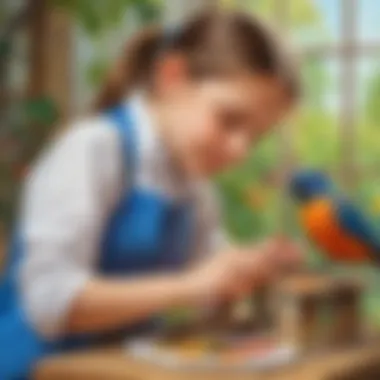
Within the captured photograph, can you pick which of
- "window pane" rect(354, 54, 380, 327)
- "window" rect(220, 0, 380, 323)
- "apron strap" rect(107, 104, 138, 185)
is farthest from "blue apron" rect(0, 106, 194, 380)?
Answer: "window pane" rect(354, 54, 380, 327)

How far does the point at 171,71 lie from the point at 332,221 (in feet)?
0.90

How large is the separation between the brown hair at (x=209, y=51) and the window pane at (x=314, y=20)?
0.09 feet

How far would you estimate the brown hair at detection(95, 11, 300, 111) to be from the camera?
56.0 inches

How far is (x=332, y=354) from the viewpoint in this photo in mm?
1368

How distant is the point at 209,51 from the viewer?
1.43 metres

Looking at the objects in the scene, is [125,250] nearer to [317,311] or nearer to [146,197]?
[146,197]

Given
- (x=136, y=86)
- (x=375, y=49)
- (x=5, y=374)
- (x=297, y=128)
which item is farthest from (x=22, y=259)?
(x=375, y=49)

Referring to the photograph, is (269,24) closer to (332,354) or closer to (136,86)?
(136,86)

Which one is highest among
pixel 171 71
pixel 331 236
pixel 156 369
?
pixel 171 71

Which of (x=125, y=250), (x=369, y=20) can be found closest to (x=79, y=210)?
(x=125, y=250)

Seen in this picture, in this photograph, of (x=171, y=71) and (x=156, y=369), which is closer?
(x=156, y=369)

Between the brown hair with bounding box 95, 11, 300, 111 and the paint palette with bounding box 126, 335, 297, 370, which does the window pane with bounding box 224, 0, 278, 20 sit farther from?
the paint palette with bounding box 126, 335, 297, 370

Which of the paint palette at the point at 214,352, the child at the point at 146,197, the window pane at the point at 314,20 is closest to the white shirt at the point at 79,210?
the child at the point at 146,197

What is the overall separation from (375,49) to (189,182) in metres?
0.28
